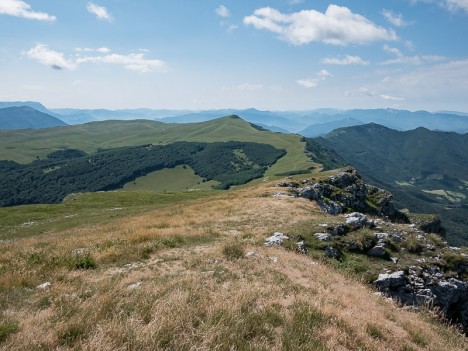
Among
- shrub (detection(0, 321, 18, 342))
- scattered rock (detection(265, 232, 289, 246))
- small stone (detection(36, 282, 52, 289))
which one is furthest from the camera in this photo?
A: scattered rock (detection(265, 232, 289, 246))

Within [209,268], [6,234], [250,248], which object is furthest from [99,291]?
[6,234]

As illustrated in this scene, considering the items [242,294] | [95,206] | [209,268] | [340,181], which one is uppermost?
[242,294]

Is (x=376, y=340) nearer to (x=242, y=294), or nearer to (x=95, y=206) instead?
(x=242, y=294)

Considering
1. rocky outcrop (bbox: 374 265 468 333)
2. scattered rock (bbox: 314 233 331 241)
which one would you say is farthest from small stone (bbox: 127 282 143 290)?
scattered rock (bbox: 314 233 331 241)

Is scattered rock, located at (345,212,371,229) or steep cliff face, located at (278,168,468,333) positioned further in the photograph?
scattered rock, located at (345,212,371,229)

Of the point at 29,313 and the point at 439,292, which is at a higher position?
the point at 29,313

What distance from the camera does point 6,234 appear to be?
139 feet

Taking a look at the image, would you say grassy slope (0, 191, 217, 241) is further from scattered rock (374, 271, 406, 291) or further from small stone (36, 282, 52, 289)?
scattered rock (374, 271, 406, 291)

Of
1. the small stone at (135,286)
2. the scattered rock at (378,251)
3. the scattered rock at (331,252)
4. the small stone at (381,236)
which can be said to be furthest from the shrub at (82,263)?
the small stone at (381,236)

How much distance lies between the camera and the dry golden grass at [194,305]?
664 centimetres

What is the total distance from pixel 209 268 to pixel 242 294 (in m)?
3.87

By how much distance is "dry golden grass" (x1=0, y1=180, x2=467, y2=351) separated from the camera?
6.64 metres

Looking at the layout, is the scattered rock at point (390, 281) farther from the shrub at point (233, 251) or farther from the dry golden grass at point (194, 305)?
the shrub at point (233, 251)

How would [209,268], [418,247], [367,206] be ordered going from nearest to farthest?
[209,268], [418,247], [367,206]
